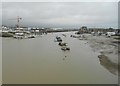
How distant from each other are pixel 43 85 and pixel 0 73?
373 centimetres

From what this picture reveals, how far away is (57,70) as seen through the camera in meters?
14.4

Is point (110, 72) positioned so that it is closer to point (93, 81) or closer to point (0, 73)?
point (93, 81)

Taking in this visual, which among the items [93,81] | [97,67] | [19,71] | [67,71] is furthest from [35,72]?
[97,67]

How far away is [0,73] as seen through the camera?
43.6ft

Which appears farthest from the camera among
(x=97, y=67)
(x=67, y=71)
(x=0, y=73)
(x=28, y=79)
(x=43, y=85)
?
(x=97, y=67)

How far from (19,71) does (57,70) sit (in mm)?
2455

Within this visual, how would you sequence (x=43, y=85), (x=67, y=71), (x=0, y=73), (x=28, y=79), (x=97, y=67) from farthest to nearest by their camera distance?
1. (x=97, y=67)
2. (x=67, y=71)
3. (x=0, y=73)
4. (x=28, y=79)
5. (x=43, y=85)

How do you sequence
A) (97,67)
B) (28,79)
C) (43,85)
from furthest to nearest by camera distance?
(97,67) < (28,79) < (43,85)

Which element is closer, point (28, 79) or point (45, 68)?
point (28, 79)

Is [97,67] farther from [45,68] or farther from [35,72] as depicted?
[35,72]

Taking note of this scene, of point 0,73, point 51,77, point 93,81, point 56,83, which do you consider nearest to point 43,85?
point 56,83

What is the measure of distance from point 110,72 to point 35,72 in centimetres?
473

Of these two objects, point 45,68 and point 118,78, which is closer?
point 118,78

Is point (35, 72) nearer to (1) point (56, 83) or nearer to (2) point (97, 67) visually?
(1) point (56, 83)
